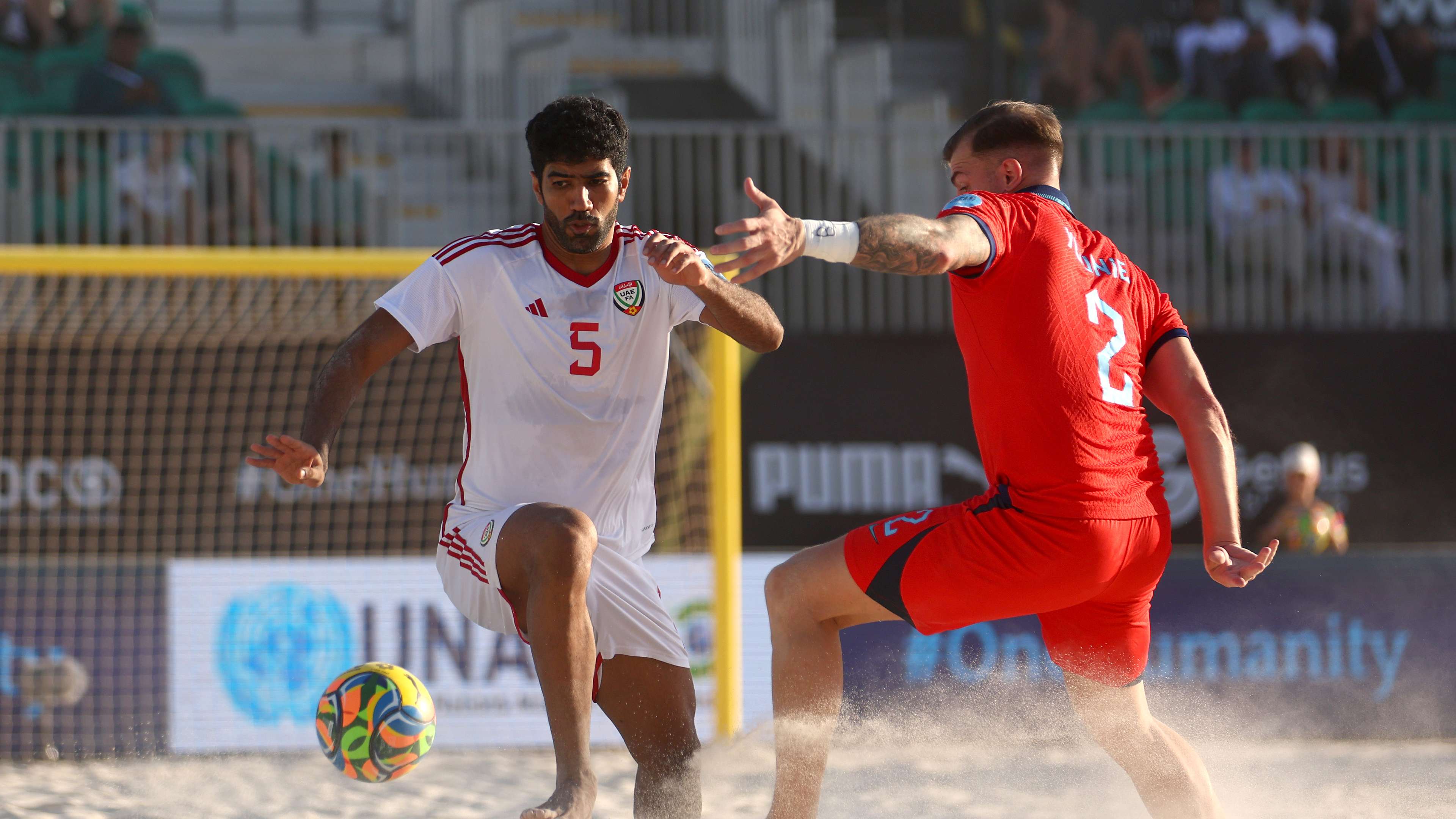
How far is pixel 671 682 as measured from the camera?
3904mm

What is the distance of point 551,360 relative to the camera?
3732mm

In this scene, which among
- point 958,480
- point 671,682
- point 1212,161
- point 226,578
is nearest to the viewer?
point 671,682

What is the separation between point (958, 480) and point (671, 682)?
4.52 m

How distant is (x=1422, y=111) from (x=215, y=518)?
9603mm

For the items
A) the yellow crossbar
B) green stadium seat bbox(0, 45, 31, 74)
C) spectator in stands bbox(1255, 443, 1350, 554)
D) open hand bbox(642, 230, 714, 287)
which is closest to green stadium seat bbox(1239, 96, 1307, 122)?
spectator in stands bbox(1255, 443, 1350, 554)

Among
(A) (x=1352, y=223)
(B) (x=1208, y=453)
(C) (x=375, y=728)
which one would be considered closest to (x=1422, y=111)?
(A) (x=1352, y=223)

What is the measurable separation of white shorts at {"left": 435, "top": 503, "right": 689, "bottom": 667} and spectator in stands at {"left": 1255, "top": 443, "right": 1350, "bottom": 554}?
518 cm

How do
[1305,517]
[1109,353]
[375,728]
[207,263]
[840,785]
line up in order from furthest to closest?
[1305,517]
[207,263]
[840,785]
[375,728]
[1109,353]

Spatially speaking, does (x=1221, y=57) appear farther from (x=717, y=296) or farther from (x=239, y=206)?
(x=717, y=296)

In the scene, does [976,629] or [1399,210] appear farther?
[1399,210]

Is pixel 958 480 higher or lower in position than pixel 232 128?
lower

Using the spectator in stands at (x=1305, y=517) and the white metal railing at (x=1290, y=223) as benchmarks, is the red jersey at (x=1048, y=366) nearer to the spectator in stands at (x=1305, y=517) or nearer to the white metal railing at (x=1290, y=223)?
the spectator in stands at (x=1305, y=517)

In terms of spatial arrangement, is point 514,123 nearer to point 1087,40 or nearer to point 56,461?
point 56,461

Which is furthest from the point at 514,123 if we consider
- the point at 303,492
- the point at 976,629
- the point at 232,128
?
the point at 976,629
